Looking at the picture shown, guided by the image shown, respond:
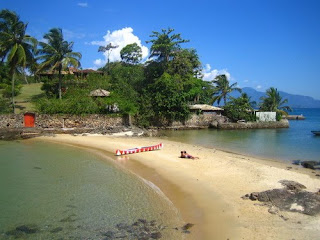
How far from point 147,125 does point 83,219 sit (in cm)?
2789

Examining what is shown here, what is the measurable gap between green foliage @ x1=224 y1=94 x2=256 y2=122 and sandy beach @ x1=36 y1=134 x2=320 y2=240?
26.0 m

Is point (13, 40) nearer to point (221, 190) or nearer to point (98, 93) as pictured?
point (98, 93)

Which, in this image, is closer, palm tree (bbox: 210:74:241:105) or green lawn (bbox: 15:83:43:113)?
green lawn (bbox: 15:83:43:113)

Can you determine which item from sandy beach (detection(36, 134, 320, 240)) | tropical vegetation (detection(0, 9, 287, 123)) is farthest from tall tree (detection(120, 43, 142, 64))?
sandy beach (detection(36, 134, 320, 240))

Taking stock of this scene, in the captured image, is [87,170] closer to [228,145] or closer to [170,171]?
[170,171]

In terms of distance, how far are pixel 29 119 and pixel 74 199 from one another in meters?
22.8

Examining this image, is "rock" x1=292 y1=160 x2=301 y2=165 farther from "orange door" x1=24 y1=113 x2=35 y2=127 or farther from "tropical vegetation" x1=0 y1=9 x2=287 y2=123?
"orange door" x1=24 y1=113 x2=35 y2=127

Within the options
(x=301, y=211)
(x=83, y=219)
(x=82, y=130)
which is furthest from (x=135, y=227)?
(x=82, y=130)

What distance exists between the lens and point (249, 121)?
44.4 meters

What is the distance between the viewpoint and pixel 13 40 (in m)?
32.7

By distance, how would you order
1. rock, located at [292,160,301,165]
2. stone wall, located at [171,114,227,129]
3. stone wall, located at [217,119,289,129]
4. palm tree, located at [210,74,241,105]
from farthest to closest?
palm tree, located at [210,74,241,105] → stone wall, located at [217,119,289,129] → stone wall, located at [171,114,227,129] → rock, located at [292,160,301,165]

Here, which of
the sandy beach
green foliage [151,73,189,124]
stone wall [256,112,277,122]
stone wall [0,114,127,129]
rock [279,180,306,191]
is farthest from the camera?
stone wall [256,112,277,122]

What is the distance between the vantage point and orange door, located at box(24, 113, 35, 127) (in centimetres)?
3081

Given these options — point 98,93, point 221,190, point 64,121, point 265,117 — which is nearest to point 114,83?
point 98,93
